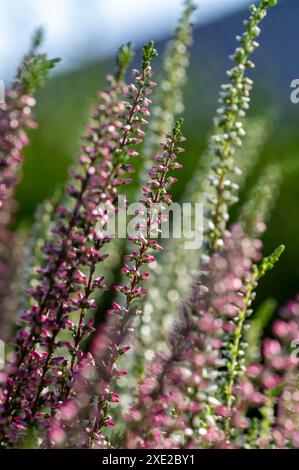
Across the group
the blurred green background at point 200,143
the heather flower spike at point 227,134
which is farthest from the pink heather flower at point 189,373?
the blurred green background at point 200,143

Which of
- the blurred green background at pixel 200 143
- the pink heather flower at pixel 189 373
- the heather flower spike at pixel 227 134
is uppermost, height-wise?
the blurred green background at pixel 200 143

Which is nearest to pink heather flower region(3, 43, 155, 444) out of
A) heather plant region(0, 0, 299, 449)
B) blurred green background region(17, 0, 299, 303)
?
heather plant region(0, 0, 299, 449)

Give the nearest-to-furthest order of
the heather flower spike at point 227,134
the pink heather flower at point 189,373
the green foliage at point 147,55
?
the pink heather flower at point 189,373
the green foliage at point 147,55
the heather flower spike at point 227,134

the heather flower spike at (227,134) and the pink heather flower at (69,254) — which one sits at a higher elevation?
the heather flower spike at (227,134)

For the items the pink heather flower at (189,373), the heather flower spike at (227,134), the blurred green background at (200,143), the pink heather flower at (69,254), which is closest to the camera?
the pink heather flower at (189,373)

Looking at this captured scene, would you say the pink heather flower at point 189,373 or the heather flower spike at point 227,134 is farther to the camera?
the heather flower spike at point 227,134

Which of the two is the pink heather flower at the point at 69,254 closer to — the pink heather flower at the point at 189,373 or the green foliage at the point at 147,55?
the green foliage at the point at 147,55

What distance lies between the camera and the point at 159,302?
4.32 m

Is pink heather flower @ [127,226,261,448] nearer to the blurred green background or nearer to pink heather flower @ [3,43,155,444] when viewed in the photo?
pink heather flower @ [3,43,155,444]

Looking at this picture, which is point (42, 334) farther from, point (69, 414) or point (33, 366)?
point (69, 414)

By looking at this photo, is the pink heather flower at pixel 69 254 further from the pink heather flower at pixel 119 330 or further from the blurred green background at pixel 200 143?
the blurred green background at pixel 200 143

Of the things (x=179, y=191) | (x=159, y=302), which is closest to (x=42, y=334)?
(x=159, y=302)

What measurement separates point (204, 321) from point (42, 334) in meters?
0.54

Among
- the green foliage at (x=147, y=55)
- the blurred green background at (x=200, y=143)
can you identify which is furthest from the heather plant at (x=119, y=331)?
the blurred green background at (x=200, y=143)
